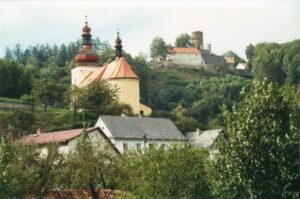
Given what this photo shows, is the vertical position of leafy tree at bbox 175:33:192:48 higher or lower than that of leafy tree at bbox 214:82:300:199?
higher

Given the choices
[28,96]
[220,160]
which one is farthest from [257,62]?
[220,160]

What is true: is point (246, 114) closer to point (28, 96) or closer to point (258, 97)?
point (258, 97)

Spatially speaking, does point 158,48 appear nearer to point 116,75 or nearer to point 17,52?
point 17,52

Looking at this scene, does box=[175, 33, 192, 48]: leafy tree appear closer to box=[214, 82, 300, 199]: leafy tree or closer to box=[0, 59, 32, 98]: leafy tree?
box=[0, 59, 32, 98]: leafy tree

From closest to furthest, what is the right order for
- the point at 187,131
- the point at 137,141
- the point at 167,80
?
the point at 137,141 → the point at 187,131 → the point at 167,80

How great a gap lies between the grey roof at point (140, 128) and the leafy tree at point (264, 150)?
32.6m

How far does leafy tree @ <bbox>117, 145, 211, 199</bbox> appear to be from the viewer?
1350 inches

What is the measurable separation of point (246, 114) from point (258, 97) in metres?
0.82

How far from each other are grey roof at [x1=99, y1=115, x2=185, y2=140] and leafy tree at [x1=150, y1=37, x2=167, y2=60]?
324 ft

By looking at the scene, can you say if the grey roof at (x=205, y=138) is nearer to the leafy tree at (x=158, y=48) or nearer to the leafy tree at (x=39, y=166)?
the leafy tree at (x=39, y=166)

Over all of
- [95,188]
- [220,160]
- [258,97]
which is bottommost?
[95,188]

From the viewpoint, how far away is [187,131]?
2958 inches

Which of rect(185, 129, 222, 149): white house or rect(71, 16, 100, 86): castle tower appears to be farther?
rect(71, 16, 100, 86): castle tower

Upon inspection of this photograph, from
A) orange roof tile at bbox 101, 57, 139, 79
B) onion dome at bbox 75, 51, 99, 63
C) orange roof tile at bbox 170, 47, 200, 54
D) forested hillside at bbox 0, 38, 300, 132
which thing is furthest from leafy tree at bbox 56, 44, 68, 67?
orange roof tile at bbox 101, 57, 139, 79
